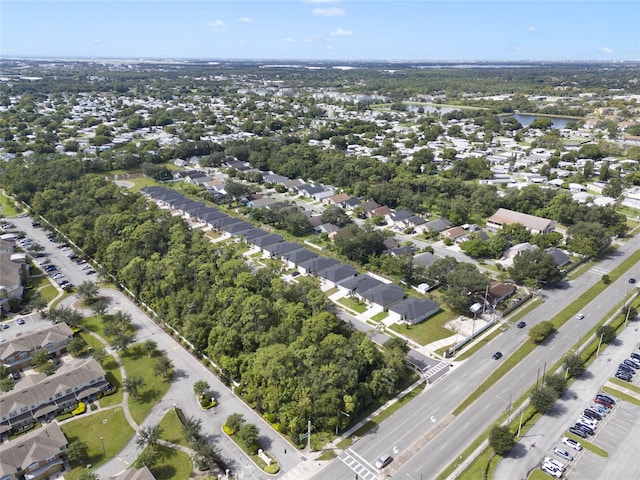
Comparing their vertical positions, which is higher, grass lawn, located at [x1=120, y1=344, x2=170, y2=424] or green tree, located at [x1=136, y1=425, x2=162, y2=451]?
green tree, located at [x1=136, y1=425, x2=162, y2=451]

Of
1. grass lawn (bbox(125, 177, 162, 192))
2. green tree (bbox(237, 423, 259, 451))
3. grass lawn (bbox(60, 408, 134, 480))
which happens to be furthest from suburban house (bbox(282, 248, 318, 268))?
grass lawn (bbox(125, 177, 162, 192))

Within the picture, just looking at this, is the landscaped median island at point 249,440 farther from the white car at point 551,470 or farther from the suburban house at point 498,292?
the suburban house at point 498,292

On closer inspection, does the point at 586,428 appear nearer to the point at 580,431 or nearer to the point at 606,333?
the point at 580,431

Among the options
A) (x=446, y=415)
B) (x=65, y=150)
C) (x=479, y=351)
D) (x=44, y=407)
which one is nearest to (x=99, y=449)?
(x=44, y=407)

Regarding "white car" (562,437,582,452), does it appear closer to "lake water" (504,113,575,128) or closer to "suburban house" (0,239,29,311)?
"suburban house" (0,239,29,311)

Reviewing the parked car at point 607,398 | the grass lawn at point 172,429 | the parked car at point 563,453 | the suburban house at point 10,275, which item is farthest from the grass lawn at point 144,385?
the parked car at point 607,398

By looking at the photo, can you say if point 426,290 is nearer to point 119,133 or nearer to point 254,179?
point 254,179
